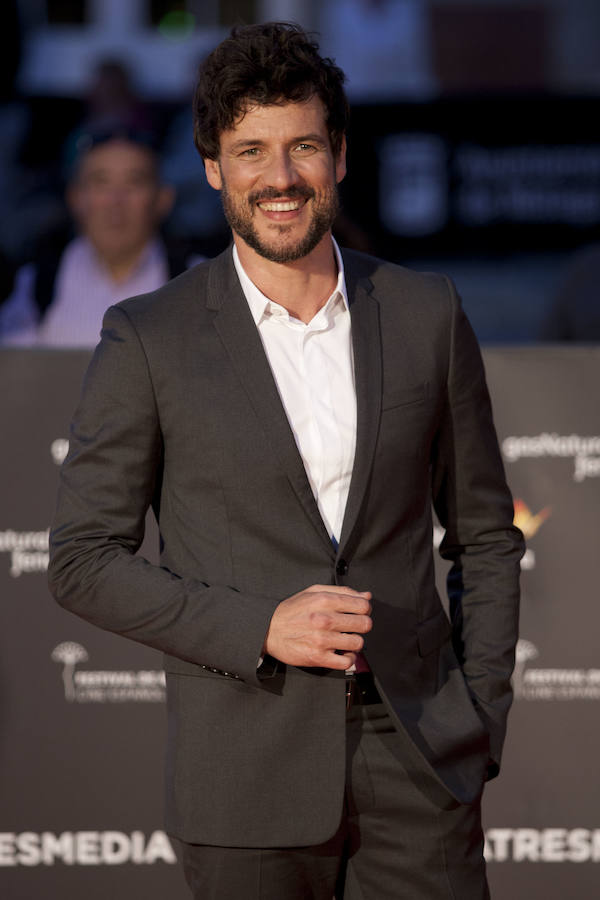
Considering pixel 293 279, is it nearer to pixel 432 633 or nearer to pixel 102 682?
pixel 432 633

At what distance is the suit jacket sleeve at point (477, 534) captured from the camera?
204 cm

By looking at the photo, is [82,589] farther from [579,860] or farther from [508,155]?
[508,155]

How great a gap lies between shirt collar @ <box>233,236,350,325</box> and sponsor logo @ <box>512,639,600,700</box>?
1411 mm

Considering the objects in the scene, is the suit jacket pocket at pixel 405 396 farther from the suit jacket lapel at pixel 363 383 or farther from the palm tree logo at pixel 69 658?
the palm tree logo at pixel 69 658

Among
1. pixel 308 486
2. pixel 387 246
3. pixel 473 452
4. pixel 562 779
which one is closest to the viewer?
pixel 308 486

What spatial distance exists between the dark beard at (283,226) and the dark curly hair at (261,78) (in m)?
0.13

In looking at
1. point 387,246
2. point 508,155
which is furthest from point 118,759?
point 508,155

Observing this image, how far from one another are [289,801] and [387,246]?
17.6 feet

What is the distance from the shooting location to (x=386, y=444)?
1.91 m

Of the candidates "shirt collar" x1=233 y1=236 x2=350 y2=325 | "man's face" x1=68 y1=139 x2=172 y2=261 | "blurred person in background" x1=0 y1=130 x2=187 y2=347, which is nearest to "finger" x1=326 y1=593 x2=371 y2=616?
"shirt collar" x1=233 y1=236 x2=350 y2=325

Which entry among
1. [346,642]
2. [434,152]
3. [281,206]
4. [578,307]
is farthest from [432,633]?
[434,152]

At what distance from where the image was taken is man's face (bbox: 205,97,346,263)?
6.38 feet

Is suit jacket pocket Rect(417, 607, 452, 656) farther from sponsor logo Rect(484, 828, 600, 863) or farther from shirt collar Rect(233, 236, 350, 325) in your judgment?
sponsor logo Rect(484, 828, 600, 863)

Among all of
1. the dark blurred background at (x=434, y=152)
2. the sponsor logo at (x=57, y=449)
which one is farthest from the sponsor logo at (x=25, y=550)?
the dark blurred background at (x=434, y=152)
